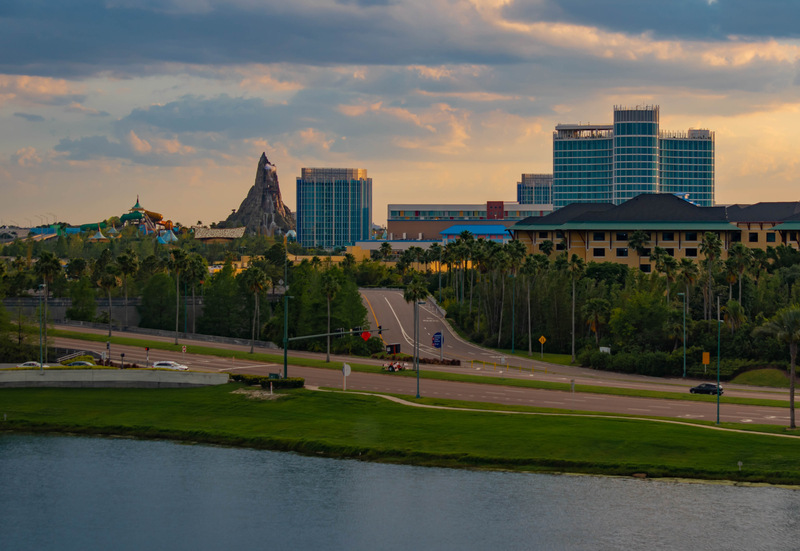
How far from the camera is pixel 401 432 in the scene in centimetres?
6575

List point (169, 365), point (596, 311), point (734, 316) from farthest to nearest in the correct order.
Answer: point (596, 311)
point (734, 316)
point (169, 365)

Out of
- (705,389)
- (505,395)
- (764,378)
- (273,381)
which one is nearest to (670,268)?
(764,378)

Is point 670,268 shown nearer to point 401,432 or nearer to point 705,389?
point 705,389

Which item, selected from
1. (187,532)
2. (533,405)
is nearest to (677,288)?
(533,405)

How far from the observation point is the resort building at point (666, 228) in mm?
167875

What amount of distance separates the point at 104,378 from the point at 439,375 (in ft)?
114

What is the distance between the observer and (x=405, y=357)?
107688mm

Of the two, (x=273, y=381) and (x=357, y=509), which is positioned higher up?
(x=273, y=381)

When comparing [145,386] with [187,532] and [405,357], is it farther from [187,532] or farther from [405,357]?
[187,532]

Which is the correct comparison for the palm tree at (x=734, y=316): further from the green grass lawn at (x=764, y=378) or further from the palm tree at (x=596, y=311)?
the palm tree at (x=596, y=311)

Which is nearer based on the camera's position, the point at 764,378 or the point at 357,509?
the point at 357,509

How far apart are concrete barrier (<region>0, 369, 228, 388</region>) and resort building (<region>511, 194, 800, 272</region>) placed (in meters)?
106

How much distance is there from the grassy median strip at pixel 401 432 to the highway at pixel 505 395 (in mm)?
6595

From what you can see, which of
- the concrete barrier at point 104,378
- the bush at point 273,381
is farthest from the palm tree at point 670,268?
the concrete barrier at point 104,378
